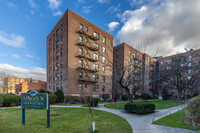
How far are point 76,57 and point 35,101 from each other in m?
20.4

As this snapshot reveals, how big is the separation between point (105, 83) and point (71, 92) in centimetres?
1209

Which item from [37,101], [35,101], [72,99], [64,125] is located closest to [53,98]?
[72,99]

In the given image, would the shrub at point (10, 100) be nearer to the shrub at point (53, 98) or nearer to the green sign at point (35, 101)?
the shrub at point (53, 98)

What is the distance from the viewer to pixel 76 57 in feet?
88.3

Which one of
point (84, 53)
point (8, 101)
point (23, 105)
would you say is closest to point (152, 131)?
point (23, 105)

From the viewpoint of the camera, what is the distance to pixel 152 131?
6.14 metres

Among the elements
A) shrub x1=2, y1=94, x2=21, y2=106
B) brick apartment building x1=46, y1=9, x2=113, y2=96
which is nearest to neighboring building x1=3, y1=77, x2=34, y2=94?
brick apartment building x1=46, y1=9, x2=113, y2=96

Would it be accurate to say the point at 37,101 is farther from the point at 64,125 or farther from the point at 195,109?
the point at 195,109

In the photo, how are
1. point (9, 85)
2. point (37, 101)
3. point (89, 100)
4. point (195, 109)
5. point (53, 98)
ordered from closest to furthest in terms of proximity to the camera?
point (195, 109) < point (37, 101) < point (89, 100) < point (53, 98) < point (9, 85)

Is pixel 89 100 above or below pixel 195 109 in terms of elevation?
below

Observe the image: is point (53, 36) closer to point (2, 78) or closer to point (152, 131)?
point (2, 78)

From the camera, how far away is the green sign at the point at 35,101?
693 centimetres

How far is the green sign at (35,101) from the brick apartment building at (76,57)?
1549 centimetres

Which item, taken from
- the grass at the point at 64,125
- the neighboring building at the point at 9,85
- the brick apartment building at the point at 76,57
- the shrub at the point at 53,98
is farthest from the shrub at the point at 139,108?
the neighboring building at the point at 9,85
